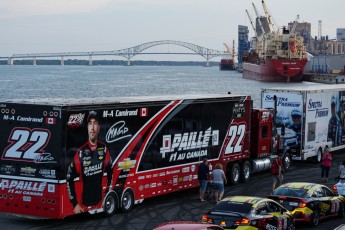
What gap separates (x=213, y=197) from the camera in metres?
23.0

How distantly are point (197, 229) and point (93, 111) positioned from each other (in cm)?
657

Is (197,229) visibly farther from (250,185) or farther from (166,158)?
(250,185)

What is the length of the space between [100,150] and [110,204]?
162cm

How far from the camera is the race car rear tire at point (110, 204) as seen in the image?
19.1 meters

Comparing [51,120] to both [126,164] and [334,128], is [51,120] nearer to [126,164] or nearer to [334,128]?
[126,164]

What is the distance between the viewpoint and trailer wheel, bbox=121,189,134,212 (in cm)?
1988

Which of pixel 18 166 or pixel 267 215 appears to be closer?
pixel 267 215

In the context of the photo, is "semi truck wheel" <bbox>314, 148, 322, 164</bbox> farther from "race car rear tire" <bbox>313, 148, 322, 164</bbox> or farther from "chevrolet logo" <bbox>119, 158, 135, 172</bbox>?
"chevrolet logo" <bbox>119, 158, 135, 172</bbox>

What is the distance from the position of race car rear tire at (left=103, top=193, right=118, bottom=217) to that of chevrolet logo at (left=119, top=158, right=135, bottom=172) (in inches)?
33.4

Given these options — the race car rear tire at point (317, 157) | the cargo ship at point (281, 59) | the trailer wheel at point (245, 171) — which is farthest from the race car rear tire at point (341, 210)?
the cargo ship at point (281, 59)

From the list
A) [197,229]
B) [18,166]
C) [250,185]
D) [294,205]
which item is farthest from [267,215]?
[250,185]

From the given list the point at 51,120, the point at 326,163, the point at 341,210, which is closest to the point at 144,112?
the point at 51,120

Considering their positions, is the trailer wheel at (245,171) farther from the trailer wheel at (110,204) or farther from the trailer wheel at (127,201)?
the trailer wheel at (110,204)

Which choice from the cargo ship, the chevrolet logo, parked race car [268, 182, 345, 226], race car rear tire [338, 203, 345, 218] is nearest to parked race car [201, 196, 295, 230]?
parked race car [268, 182, 345, 226]
